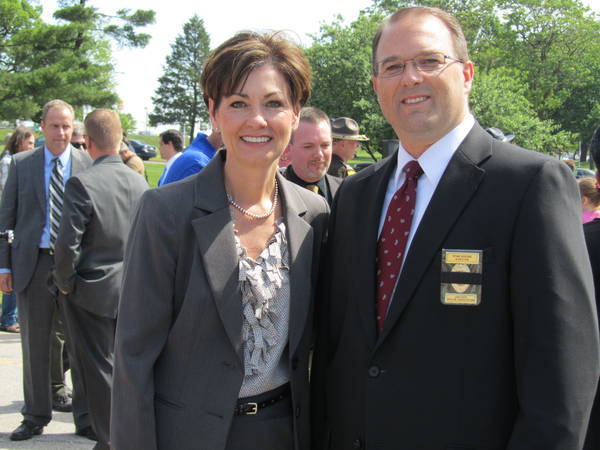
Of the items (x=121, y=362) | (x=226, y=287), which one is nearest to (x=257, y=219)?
(x=226, y=287)

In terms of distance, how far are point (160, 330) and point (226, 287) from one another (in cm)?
28

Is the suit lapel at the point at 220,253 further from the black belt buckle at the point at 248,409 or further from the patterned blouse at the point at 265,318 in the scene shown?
the black belt buckle at the point at 248,409

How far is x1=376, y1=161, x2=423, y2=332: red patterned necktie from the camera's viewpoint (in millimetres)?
2105

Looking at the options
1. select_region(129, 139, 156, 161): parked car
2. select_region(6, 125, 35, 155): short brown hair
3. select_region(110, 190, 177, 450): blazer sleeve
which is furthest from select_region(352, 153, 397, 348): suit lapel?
select_region(129, 139, 156, 161): parked car

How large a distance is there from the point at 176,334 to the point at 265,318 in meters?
0.33

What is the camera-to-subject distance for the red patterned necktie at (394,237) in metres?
2.11

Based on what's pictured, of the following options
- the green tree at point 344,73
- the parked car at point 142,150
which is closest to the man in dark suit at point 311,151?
the green tree at point 344,73

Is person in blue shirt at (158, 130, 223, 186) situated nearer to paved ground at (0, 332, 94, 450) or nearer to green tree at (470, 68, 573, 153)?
paved ground at (0, 332, 94, 450)

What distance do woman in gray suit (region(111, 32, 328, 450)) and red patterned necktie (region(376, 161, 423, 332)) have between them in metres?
0.35

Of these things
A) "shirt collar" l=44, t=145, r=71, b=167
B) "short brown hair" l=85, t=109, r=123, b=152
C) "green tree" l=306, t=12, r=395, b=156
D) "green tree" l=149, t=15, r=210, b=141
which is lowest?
"shirt collar" l=44, t=145, r=71, b=167

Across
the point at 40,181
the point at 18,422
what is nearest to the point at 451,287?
the point at 40,181

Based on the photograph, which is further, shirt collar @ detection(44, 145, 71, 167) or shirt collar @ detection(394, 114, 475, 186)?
shirt collar @ detection(44, 145, 71, 167)

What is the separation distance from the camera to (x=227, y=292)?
219 cm

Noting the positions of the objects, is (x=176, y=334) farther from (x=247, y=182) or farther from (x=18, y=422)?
(x=18, y=422)
